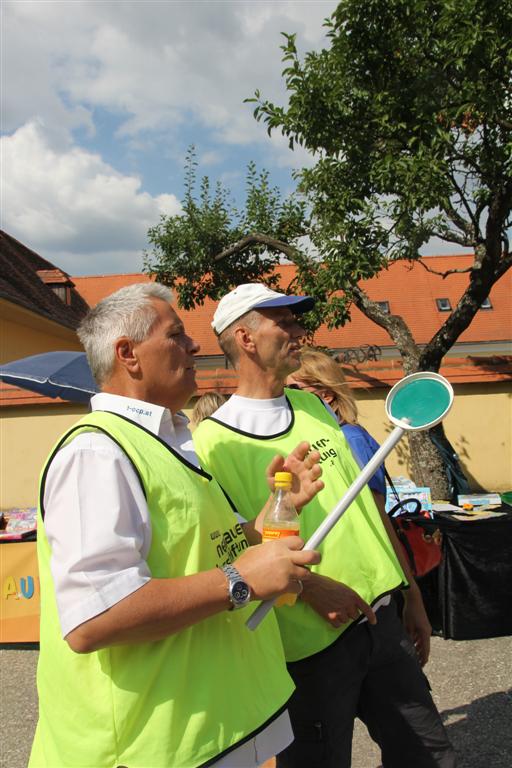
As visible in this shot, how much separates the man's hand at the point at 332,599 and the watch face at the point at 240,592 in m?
0.55

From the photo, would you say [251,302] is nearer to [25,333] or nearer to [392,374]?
[392,374]

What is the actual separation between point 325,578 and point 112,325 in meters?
0.98

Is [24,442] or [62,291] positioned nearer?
[24,442]

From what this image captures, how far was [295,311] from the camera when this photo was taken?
238cm

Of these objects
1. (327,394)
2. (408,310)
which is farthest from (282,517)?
(408,310)

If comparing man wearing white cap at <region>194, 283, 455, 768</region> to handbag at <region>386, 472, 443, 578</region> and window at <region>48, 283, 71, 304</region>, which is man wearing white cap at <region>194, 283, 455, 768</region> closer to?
handbag at <region>386, 472, 443, 578</region>

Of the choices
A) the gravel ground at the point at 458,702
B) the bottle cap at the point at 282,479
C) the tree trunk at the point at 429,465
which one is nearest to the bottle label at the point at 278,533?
the bottle cap at the point at 282,479

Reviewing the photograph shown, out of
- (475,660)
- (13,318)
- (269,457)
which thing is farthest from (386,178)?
(13,318)

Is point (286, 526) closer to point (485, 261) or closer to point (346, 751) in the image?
point (346, 751)

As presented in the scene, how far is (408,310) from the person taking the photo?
3044 centimetres

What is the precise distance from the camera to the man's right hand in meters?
1.35

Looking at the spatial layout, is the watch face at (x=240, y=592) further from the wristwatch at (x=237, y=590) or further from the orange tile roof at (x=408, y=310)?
the orange tile roof at (x=408, y=310)

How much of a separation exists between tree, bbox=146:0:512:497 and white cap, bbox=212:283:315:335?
4.83 metres

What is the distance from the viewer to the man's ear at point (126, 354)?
1569mm
